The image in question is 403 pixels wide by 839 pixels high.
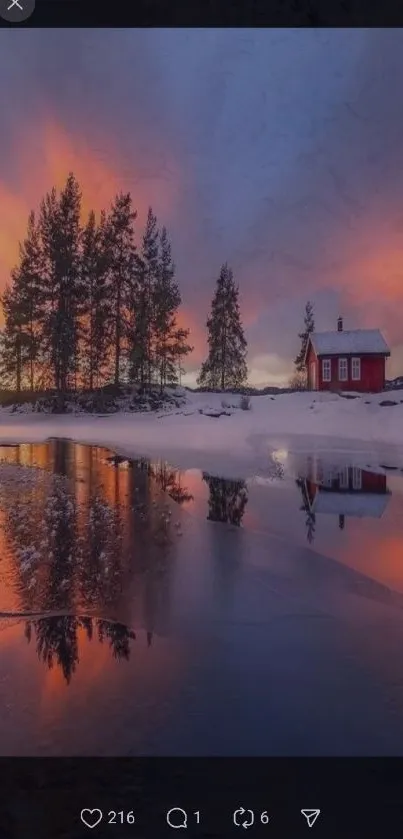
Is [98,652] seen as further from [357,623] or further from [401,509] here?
[401,509]

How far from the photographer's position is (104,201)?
234 centimetres

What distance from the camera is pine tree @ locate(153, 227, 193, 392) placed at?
2592 millimetres

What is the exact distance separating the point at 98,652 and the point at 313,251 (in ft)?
7.40

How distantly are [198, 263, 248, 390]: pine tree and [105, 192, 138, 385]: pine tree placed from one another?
55 cm

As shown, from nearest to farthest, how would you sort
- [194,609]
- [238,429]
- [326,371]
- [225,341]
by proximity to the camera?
[194,609], [225,341], [326,371], [238,429]

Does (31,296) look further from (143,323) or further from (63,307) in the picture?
(143,323)

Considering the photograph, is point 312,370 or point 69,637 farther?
point 312,370
